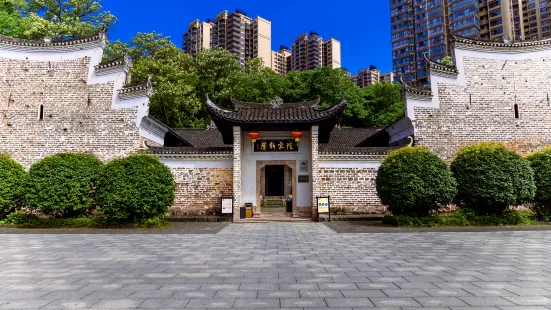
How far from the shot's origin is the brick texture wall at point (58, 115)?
1420 centimetres

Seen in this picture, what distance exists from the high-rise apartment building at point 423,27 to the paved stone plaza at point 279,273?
5730 cm

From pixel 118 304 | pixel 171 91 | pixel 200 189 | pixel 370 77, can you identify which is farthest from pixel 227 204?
pixel 370 77

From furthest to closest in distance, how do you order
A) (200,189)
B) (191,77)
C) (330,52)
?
(330,52)
(191,77)
(200,189)

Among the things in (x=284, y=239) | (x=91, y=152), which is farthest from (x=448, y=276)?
(x=91, y=152)

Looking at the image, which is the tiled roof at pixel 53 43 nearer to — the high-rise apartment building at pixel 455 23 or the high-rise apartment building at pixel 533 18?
the high-rise apartment building at pixel 455 23

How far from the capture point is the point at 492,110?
48.5 feet

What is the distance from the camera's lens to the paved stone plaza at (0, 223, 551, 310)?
3658mm

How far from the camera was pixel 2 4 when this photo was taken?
21500 millimetres

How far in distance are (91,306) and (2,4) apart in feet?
87.8

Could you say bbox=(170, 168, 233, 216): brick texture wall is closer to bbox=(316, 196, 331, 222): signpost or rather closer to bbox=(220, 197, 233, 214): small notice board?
bbox=(220, 197, 233, 214): small notice board

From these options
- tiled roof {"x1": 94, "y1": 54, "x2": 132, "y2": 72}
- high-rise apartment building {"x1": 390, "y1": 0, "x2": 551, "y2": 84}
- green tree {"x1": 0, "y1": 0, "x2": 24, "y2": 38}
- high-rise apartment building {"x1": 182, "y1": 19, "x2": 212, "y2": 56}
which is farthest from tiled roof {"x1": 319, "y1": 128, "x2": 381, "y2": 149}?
high-rise apartment building {"x1": 182, "y1": 19, "x2": 212, "y2": 56}

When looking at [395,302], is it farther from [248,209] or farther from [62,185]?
[62,185]

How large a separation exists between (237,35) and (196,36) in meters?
7.93

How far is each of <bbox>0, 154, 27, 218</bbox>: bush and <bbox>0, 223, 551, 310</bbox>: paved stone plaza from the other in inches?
160
